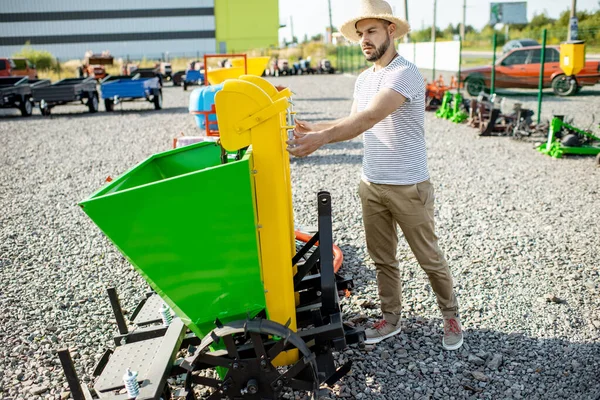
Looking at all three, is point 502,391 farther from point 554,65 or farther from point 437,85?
point 554,65

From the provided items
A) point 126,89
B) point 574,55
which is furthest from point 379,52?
point 126,89

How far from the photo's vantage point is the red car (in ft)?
52.7

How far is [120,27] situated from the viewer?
63469mm

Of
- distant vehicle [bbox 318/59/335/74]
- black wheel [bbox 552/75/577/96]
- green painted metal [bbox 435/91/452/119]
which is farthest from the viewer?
distant vehicle [bbox 318/59/335/74]

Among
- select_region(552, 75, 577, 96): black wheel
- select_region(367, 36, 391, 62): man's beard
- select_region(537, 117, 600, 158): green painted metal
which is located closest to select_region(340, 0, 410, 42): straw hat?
select_region(367, 36, 391, 62): man's beard

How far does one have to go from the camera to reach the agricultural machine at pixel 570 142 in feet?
27.1

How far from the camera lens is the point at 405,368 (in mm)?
3104

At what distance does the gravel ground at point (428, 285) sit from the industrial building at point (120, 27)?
58077 millimetres

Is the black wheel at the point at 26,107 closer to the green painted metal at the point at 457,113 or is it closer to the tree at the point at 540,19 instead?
the green painted metal at the point at 457,113

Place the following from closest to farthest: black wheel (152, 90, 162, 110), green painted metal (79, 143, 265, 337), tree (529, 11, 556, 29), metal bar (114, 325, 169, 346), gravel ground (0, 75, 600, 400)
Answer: green painted metal (79, 143, 265, 337) < metal bar (114, 325, 169, 346) < gravel ground (0, 75, 600, 400) < black wheel (152, 90, 162, 110) < tree (529, 11, 556, 29)

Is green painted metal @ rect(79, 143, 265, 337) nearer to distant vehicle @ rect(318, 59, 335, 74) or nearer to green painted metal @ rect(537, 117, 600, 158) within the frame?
green painted metal @ rect(537, 117, 600, 158)

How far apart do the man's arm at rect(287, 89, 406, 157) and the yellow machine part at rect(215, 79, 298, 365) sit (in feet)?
0.32

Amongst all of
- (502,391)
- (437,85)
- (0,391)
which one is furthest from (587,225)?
(437,85)

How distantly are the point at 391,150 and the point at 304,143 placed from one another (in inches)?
28.5
